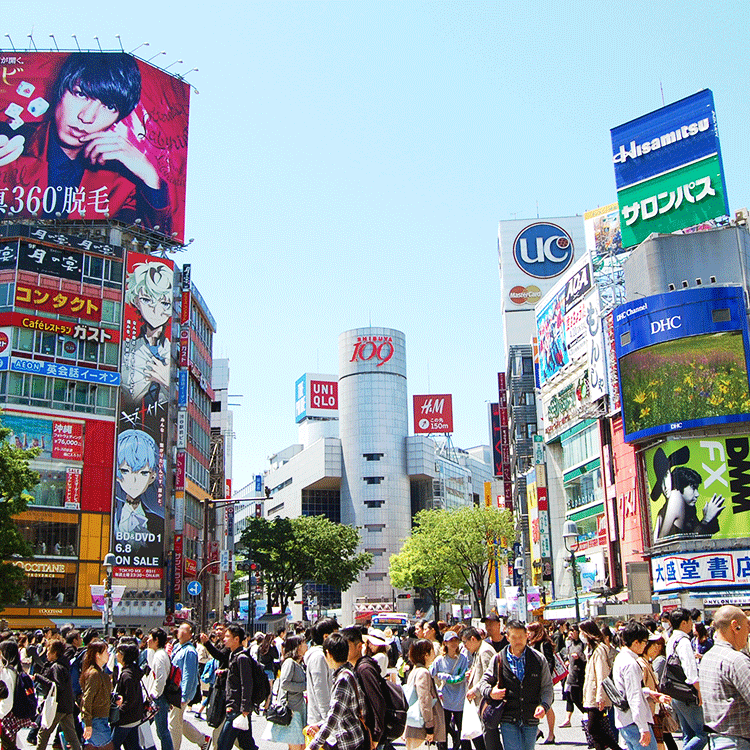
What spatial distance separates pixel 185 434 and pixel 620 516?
2660 cm

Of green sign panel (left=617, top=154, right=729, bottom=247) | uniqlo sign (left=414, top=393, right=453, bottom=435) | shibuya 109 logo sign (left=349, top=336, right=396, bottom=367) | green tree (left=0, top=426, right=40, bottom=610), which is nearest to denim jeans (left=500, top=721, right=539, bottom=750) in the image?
green tree (left=0, top=426, right=40, bottom=610)

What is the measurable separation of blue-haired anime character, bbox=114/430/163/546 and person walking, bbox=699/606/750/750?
4830cm

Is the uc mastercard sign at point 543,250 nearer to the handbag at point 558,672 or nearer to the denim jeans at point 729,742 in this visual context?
the handbag at point 558,672

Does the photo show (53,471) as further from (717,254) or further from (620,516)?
(717,254)

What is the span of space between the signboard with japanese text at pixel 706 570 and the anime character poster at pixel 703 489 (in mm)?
886

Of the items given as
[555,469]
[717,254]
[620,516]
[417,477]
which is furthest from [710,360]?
[417,477]

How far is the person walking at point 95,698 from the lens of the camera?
10.3 m

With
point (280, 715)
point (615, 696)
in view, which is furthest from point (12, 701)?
point (615, 696)

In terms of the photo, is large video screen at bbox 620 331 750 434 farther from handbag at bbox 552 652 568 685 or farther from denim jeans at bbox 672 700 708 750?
denim jeans at bbox 672 700 708 750

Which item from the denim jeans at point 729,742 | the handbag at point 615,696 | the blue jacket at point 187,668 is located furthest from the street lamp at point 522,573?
the denim jeans at point 729,742

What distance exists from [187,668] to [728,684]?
28.2 feet

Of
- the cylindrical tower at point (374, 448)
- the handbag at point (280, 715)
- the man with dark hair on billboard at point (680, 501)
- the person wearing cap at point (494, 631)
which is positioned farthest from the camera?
the cylindrical tower at point (374, 448)

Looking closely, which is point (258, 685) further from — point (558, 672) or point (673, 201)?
point (673, 201)

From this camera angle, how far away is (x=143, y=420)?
5444 centimetres
